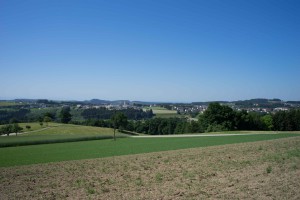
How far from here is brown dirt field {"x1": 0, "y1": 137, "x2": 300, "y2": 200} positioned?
13422 millimetres

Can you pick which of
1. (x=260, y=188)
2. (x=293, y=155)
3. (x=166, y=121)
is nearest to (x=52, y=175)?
(x=260, y=188)

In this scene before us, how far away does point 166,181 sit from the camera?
16484 mm

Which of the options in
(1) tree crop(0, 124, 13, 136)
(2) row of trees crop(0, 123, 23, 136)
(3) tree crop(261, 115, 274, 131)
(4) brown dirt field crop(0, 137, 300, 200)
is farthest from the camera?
(3) tree crop(261, 115, 274, 131)

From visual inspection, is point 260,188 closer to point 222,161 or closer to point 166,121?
point 222,161

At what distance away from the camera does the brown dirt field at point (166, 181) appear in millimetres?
13422

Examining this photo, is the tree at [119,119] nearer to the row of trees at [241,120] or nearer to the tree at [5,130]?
the row of trees at [241,120]

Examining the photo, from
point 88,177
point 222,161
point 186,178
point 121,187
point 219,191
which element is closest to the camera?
point 219,191

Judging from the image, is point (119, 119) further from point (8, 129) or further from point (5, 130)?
point (5, 130)

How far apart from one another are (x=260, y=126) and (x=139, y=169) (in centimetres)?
9494

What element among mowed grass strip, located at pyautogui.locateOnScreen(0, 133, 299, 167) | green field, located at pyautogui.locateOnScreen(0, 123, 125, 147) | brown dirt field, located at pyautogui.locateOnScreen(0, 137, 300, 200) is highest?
brown dirt field, located at pyautogui.locateOnScreen(0, 137, 300, 200)

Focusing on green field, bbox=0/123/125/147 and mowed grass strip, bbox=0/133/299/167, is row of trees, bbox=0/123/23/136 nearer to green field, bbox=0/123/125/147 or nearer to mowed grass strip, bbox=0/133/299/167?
green field, bbox=0/123/125/147

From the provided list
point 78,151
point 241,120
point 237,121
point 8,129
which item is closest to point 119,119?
point 8,129

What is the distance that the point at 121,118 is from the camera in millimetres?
98625

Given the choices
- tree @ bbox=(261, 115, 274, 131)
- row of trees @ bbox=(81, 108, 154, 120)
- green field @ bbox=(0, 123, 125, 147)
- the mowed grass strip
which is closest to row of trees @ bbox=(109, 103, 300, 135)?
tree @ bbox=(261, 115, 274, 131)
